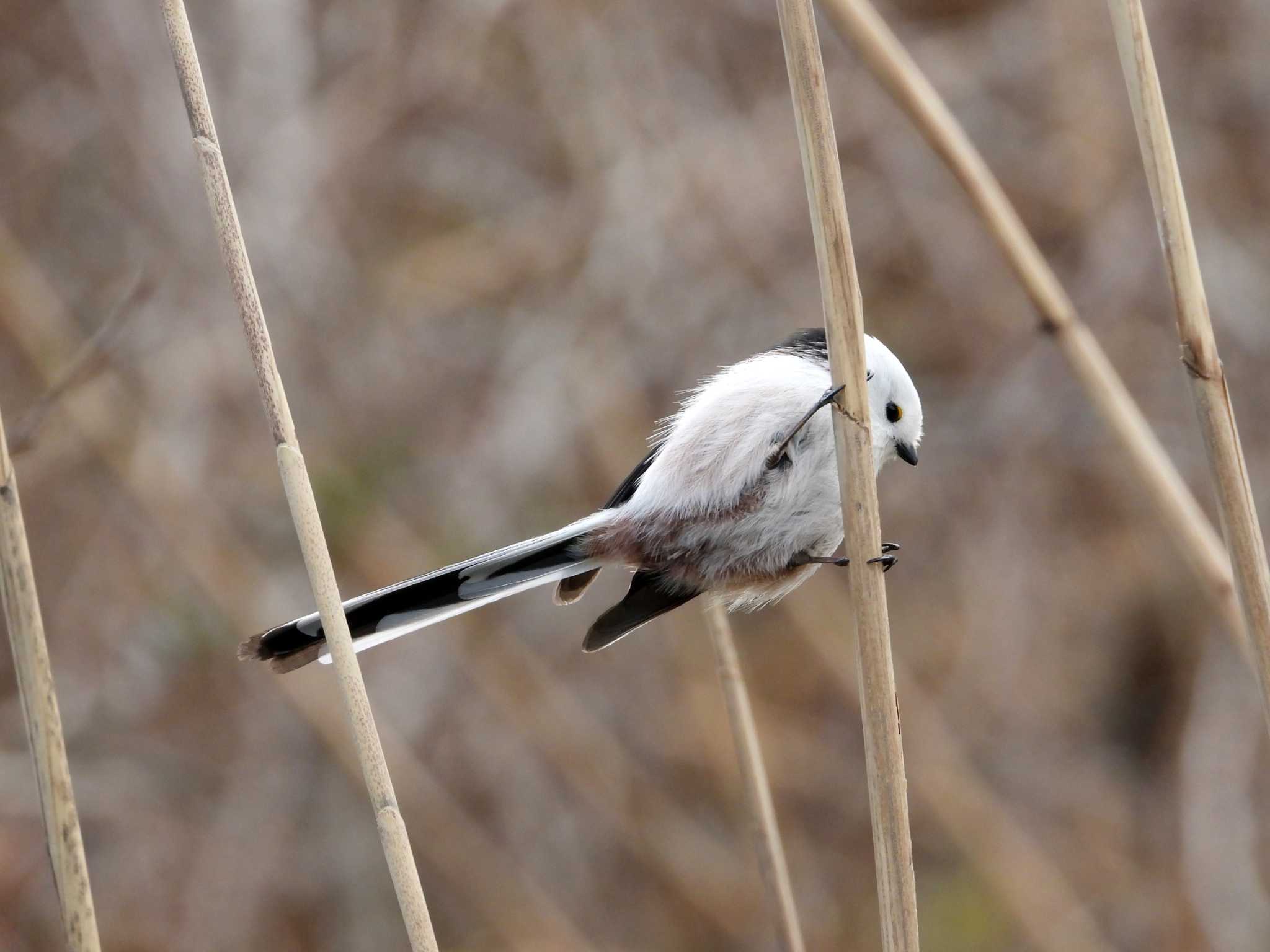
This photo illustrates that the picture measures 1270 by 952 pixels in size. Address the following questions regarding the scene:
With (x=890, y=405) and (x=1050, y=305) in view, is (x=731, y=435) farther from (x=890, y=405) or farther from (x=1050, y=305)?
(x=1050, y=305)

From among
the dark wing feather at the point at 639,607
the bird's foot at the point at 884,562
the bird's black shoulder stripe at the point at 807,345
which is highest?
the bird's black shoulder stripe at the point at 807,345

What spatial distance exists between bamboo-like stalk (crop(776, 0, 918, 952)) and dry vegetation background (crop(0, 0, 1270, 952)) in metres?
1.67

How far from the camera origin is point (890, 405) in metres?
1.50

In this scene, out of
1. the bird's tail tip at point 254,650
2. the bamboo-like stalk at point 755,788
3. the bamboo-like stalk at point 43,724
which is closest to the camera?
the bamboo-like stalk at point 43,724

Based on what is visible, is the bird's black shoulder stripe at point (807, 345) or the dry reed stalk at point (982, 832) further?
the dry reed stalk at point (982, 832)

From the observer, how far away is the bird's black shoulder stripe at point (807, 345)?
1.60 meters

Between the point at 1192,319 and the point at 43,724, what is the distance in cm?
115

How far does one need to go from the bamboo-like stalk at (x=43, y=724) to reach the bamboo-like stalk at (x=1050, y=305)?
1017mm

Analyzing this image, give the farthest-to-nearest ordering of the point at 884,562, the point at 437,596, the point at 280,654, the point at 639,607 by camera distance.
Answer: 1. the point at 639,607
2. the point at 437,596
3. the point at 280,654
4. the point at 884,562

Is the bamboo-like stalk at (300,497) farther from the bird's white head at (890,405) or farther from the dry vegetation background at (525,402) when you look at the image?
the dry vegetation background at (525,402)

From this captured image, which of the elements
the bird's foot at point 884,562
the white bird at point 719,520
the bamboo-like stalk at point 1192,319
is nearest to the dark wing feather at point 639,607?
the white bird at point 719,520

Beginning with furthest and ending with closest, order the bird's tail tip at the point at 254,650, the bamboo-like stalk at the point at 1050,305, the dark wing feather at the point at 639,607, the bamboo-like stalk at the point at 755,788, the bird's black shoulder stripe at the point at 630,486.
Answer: the bird's black shoulder stripe at the point at 630,486
the dark wing feather at the point at 639,607
the bamboo-like stalk at the point at 755,788
the bamboo-like stalk at the point at 1050,305
the bird's tail tip at the point at 254,650

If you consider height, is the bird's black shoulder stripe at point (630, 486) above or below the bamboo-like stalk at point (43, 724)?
above

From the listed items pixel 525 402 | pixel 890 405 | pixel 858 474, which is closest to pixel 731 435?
pixel 890 405
